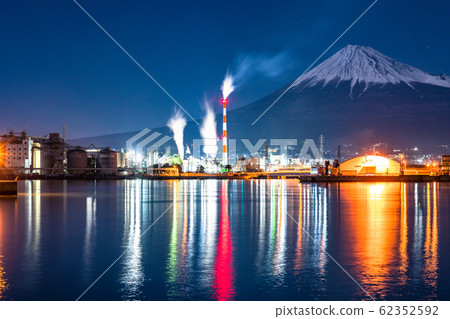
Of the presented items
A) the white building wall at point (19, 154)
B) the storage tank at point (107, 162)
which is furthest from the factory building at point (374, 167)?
the white building wall at point (19, 154)

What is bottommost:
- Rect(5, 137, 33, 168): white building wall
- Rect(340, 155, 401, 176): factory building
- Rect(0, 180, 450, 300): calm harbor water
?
Rect(0, 180, 450, 300): calm harbor water

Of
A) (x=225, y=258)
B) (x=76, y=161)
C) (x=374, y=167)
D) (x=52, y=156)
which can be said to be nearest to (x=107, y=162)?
(x=76, y=161)

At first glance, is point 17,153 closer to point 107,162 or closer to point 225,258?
A: point 107,162

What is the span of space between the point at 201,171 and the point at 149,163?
24.9 metres

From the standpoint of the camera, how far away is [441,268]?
11227 mm

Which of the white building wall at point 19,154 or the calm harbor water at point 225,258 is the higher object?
the white building wall at point 19,154

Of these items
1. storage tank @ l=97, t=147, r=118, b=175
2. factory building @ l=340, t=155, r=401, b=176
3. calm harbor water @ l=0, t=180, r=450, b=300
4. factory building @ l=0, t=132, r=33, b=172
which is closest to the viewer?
calm harbor water @ l=0, t=180, r=450, b=300

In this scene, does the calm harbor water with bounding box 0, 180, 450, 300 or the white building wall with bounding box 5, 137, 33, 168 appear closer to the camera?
the calm harbor water with bounding box 0, 180, 450, 300

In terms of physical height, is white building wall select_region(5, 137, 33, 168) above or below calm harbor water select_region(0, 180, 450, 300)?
above

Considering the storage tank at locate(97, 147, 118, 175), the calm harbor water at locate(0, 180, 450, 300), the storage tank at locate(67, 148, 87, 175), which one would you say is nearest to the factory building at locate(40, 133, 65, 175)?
the storage tank at locate(67, 148, 87, 175)

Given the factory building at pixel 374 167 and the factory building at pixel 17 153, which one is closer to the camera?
the factory building at pixel 374 167

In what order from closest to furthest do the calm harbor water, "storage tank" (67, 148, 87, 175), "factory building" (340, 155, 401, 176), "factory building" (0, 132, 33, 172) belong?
the calm harbor water → "factory building" (340, 155, 401, 176) → "factory building" (0, 132, 33, 172) → "storage tank" (67, 148, 87, 175)

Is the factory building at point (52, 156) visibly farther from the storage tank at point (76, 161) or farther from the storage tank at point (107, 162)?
the storage tank at point (107, 162)

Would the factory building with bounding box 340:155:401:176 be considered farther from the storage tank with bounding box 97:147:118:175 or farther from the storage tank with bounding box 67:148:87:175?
the storage tank with bounding box 97:147:118:175
